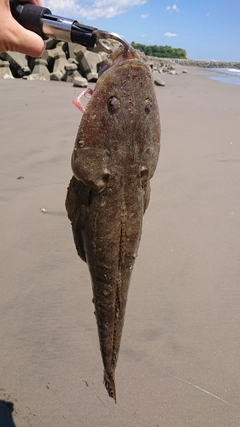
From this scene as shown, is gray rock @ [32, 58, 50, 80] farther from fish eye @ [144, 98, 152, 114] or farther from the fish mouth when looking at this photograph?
fish eye @ [144, 98, 152, 114]

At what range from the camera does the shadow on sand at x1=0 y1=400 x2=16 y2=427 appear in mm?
2258

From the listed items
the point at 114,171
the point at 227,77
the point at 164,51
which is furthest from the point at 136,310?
the point at 164,51

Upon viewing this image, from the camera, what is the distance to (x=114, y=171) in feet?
4.92

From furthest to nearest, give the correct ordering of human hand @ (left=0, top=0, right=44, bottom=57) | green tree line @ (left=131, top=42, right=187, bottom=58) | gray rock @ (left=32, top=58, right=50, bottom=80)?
1. green tree line @ (left=131, top=42, right=187, bottom=58)
2. gray rock @ (left=32, top=58, right=50, bottom=80)
3. human hand @ (left=0, top=0, right=44, bottom=57)

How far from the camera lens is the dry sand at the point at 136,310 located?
240 centimetres

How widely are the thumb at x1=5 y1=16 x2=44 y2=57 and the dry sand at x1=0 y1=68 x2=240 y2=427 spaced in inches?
73.8

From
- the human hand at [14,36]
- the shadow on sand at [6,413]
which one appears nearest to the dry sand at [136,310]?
the shadow on sand at [6,413]


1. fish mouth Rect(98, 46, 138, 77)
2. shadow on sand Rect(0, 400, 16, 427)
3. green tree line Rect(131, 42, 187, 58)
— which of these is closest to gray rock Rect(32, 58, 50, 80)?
shadow on sand Rect(0, 400, 16, 427)

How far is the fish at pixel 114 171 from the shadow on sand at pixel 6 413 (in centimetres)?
111

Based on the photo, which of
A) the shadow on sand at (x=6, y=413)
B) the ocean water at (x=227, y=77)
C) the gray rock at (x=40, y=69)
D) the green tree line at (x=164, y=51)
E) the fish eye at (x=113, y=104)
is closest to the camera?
the fish eye at (x=113, y=104)

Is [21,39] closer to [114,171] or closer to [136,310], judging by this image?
[114,171]

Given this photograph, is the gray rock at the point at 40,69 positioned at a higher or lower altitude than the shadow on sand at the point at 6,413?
higher

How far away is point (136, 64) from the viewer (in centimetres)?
147

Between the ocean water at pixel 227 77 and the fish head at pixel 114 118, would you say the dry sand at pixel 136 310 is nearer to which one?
the fish head at pixel 114 118
